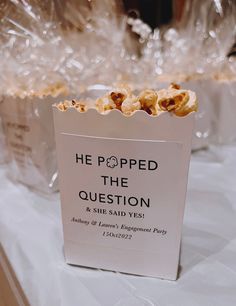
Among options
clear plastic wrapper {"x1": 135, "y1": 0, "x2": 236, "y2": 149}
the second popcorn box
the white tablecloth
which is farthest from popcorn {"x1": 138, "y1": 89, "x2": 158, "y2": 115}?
clear plastic wrapper {"x1": 135, "y1": 0, "x2": 236, "y2": 149}

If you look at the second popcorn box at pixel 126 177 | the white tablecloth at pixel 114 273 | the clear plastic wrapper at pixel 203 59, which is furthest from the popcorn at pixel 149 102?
the clear plastic wrapper at pixel 203 59

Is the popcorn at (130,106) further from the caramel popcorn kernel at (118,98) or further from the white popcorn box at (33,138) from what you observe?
the white popcorn box at (33,138)

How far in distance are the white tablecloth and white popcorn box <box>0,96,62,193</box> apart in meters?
0.04

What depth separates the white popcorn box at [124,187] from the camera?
384 mm

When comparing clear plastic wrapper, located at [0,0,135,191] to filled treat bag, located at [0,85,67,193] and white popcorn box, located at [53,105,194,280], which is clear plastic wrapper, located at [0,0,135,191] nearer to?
filled treat bag, located at [0,85,67,193]

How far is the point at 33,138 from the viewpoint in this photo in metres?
0.68

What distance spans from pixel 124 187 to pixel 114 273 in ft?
0.47

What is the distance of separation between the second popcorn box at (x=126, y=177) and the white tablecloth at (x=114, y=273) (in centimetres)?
3

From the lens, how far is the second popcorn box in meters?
0.38

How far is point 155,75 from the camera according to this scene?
89 cm

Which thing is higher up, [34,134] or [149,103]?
[149,103]

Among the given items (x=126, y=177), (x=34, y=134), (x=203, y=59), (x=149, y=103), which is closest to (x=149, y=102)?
(x=149, y=103)

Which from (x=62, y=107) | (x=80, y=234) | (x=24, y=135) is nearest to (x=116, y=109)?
(x=62, y=107)

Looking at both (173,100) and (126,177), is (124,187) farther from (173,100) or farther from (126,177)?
(173,100)
